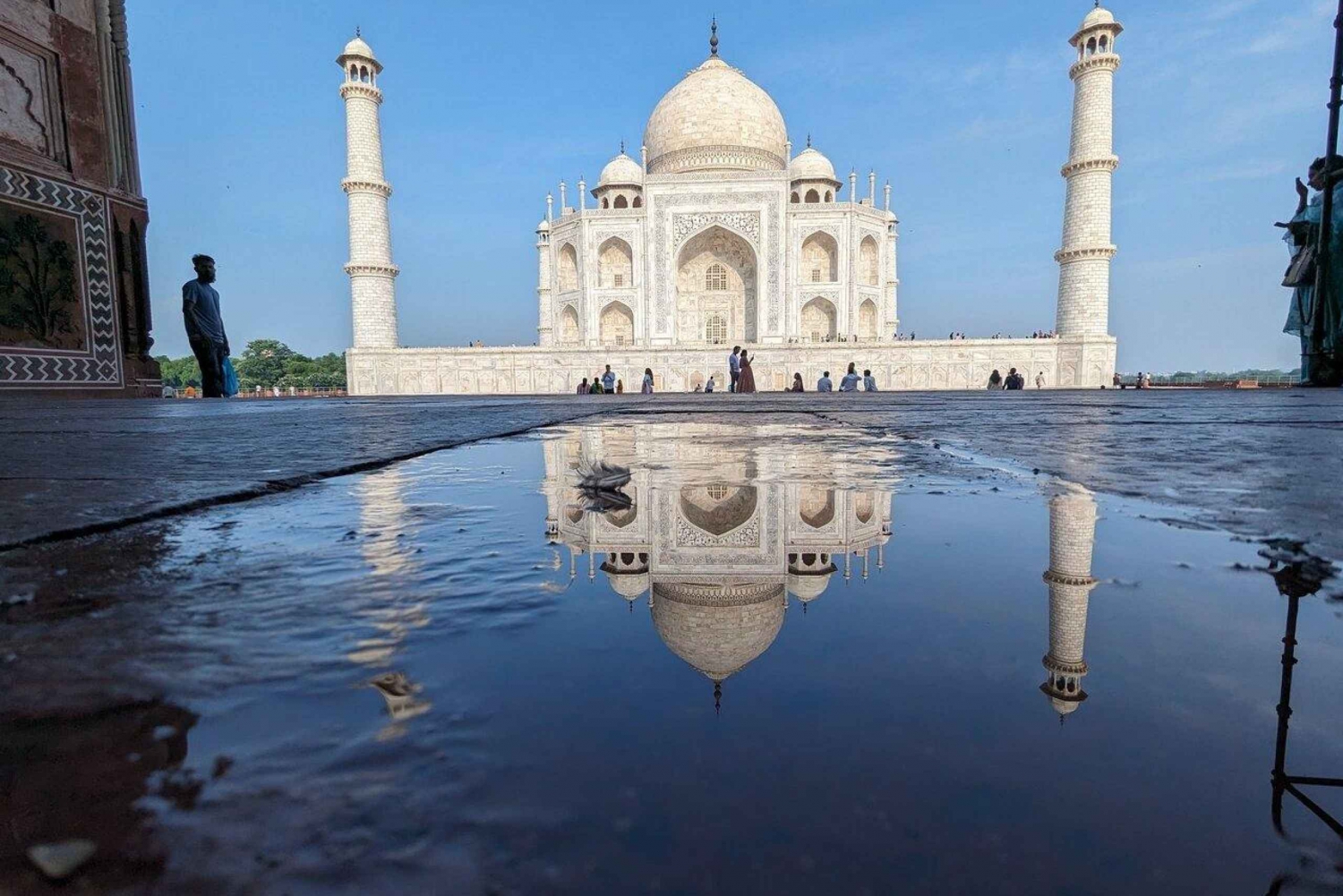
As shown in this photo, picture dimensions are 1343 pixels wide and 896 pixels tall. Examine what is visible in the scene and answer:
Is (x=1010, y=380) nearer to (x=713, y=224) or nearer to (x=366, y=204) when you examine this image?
(x=713, y=224)

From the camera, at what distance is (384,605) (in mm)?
468

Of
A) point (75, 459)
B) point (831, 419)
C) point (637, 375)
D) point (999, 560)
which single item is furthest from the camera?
point (637, 375)

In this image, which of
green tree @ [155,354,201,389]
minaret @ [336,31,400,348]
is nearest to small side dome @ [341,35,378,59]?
minaret @ [336,31,400,348]

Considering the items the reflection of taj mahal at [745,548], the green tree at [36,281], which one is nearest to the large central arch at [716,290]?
the green tree at [36,281]

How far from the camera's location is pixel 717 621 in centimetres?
43

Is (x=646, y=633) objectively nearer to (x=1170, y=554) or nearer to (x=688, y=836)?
(x=688, y=836)

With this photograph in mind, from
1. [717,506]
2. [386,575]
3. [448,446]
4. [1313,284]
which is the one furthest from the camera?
[1313,284]

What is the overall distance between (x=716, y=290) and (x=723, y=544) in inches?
799

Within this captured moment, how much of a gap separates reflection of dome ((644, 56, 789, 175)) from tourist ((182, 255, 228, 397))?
15761mm

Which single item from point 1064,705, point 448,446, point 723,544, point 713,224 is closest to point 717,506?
point 723,544

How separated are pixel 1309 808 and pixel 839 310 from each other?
19681 millimetres

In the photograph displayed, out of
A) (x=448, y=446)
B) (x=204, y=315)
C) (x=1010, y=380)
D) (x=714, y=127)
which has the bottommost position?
(x=448, y=446)

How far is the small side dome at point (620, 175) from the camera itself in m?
21.8

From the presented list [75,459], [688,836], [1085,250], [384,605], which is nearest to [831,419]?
[75,459]
